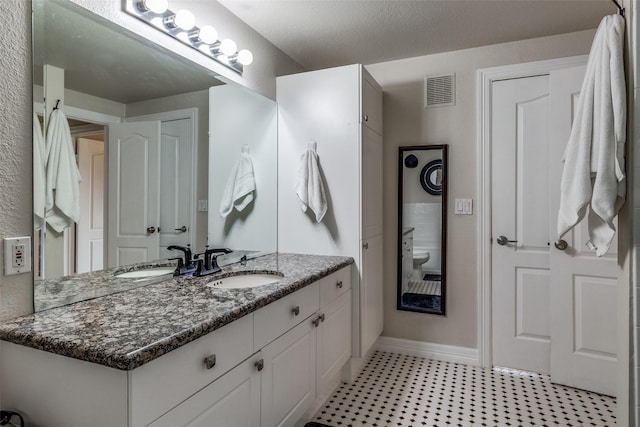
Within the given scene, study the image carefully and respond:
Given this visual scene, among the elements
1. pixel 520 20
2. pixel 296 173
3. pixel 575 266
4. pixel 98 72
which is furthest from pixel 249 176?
pixel 575 266

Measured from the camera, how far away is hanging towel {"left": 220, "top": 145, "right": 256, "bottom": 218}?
7.23 feet

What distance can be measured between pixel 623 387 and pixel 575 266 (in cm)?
127

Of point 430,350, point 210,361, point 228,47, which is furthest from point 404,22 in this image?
point 430,350

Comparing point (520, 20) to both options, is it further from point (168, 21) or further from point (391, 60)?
point (168, 21)

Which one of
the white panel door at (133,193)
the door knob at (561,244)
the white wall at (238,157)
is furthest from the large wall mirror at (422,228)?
the white panel door at (133,193)

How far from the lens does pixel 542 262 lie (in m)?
2.49

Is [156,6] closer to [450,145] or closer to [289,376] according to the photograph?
[289,376]

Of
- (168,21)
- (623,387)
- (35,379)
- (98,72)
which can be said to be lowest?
(623,387)

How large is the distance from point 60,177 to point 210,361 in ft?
2.67

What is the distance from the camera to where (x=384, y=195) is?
2895 millimetres

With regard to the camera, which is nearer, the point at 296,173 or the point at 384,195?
the point at 296,173

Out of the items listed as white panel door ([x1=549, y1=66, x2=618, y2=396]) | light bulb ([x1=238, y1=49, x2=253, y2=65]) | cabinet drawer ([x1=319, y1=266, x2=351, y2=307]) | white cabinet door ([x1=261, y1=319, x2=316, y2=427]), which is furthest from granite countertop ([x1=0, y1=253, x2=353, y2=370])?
white panel door ([x1=549, y1=66, x2=618, y2=396])

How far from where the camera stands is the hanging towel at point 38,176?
119 centimetres

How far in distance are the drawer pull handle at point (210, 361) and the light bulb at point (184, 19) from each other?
57.5 inches
